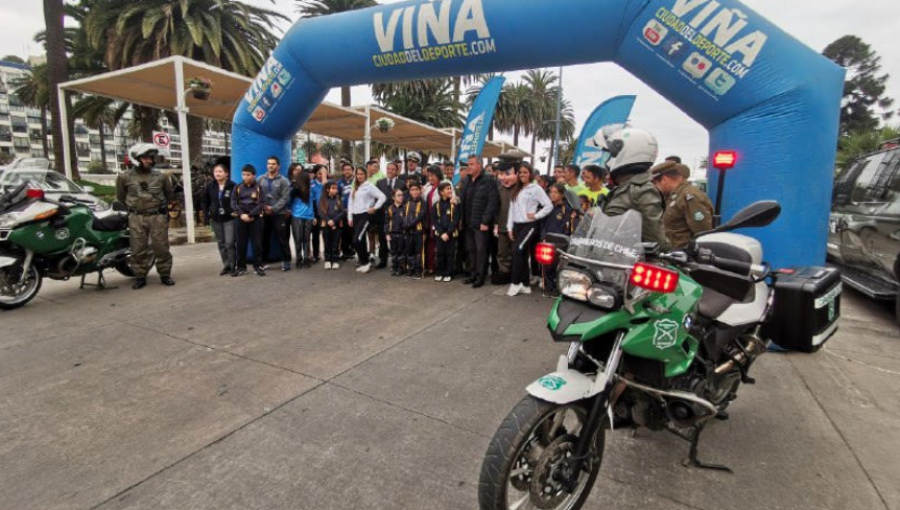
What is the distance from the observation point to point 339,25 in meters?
6.55

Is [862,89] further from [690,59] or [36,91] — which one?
[36,91]

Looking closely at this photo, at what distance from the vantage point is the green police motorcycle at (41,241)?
4953 millimetres

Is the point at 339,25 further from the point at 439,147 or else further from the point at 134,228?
the point at 439,147

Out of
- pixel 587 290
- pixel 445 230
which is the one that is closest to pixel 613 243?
pixel 587 290

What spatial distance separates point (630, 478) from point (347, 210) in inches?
250

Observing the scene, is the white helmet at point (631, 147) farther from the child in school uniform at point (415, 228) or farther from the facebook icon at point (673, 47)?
the child in school uniform at point (415, 228)

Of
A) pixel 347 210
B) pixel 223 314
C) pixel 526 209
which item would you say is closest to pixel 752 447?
pixel 526 209

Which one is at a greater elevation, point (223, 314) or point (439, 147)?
point (439, 147)

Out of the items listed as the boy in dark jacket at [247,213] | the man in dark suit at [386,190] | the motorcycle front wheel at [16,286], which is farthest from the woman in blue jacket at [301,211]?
the motorcycle front wheel at [16,286]

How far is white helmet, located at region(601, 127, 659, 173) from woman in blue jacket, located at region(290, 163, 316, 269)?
610 centimetres

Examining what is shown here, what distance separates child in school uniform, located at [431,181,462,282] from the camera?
684cm

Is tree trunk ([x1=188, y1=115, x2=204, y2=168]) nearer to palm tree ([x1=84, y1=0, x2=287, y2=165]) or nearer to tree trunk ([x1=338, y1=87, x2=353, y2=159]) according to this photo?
palm tree ([x1=84, y1=0, x2=287, y2=165])

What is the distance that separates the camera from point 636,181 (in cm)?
239

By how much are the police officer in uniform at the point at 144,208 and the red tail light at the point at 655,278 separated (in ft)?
20.4
